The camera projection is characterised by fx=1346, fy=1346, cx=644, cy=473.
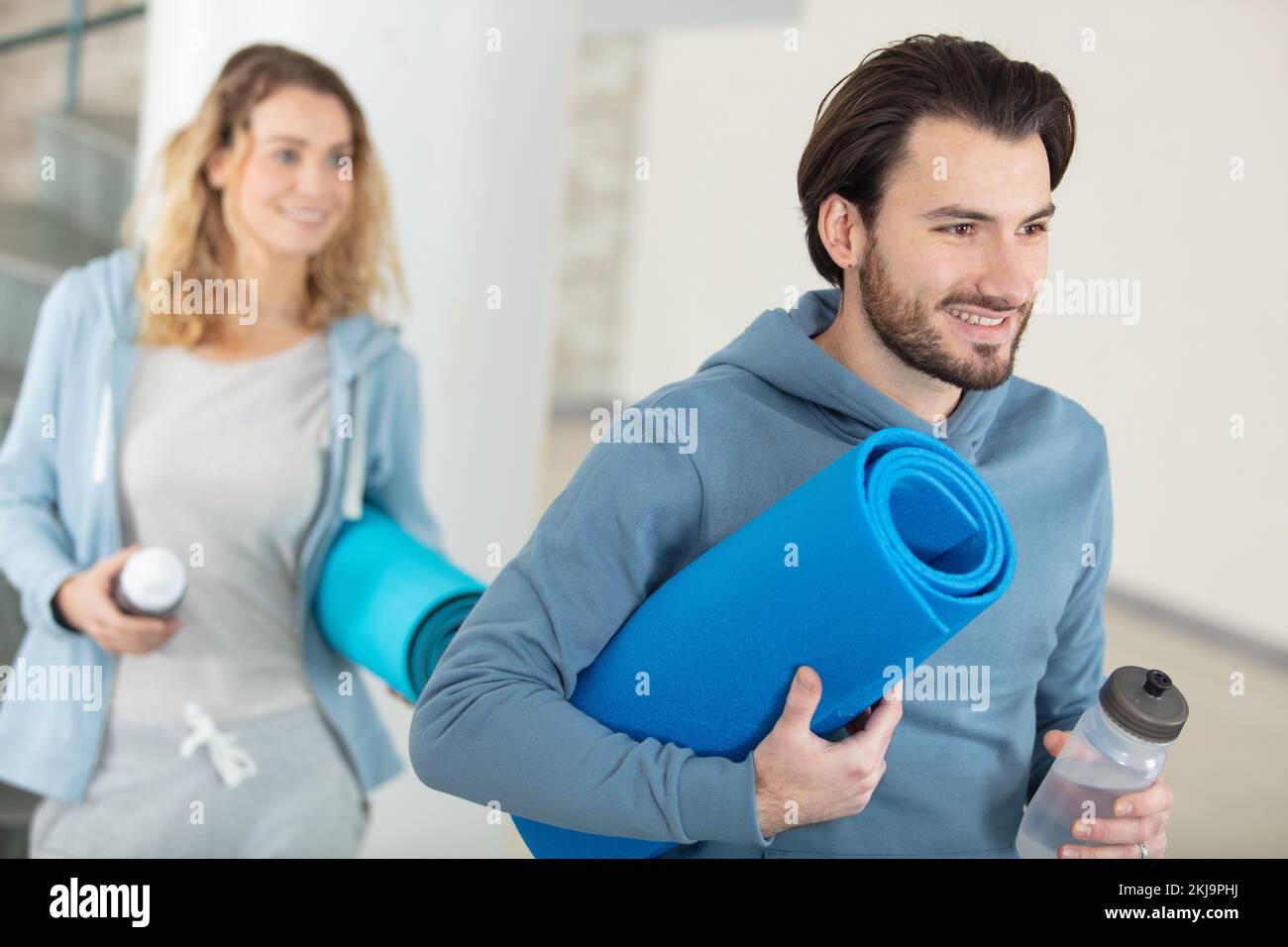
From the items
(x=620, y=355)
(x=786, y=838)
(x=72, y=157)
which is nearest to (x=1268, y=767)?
(x=786, y=838)

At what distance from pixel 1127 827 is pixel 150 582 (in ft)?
2.93

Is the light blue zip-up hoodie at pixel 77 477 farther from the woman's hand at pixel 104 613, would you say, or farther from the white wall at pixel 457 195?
the white wall at pixel 457 195

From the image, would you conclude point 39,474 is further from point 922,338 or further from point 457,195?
point 922,338

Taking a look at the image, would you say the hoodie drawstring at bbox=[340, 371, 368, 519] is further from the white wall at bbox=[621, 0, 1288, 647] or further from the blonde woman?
the white wall at bbox=[621, 0, 1288, 647]

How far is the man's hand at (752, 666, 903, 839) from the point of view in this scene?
803mm

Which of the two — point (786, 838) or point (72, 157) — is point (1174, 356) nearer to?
point (786, 838)

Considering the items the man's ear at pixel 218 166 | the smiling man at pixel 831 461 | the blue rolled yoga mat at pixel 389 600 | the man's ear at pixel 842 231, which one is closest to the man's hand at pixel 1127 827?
the smiling man at pixel 831 461

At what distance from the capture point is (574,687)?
2.90 feet

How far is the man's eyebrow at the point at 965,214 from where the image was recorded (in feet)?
2.84

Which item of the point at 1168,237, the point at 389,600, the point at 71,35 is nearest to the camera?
the point at 389,600

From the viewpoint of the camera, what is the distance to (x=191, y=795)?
4.67 feet

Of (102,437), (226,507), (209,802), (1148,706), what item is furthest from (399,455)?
(1148,706)

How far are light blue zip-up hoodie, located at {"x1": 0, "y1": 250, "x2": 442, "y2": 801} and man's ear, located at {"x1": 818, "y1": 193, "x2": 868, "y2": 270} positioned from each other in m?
0.65
